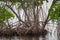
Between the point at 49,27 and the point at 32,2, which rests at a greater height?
the point at 32,2

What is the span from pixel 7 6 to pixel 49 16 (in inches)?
57.3

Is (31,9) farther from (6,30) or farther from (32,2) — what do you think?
(6,30)

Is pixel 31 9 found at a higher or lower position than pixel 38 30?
higher

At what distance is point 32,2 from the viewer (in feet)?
34.2

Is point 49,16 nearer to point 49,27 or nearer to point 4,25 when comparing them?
point 49,27

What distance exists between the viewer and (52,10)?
34.9 feet

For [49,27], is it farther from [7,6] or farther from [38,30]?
[7,6]

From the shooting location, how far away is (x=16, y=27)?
1073cm

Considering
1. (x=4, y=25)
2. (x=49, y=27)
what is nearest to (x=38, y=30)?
(x=49, y=27)

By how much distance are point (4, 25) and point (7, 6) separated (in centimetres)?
67

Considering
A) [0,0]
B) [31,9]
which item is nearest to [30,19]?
[31,9]

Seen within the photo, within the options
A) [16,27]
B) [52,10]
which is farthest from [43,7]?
[16,27]

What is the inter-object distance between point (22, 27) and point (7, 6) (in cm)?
87

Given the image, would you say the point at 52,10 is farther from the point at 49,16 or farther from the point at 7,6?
the point at 7,6
